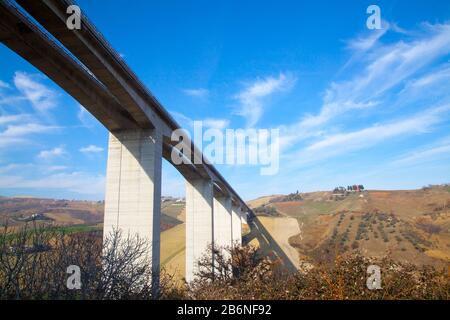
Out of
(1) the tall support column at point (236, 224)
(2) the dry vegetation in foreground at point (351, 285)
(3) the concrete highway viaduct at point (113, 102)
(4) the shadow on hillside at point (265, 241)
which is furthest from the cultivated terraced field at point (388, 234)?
(3) the concrete highway viaduct at point (113, 102)

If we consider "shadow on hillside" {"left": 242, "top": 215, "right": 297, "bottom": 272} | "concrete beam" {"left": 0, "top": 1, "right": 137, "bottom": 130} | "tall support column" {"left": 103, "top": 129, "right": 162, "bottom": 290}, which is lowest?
"shadow on hillside" {"left": 242, "top": 215, "right": 297, "bottom": 272}

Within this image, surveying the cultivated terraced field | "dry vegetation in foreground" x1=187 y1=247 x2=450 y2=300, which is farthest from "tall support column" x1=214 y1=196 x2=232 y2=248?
"dry vegetation in foreground" x1=187 y1=247 x2=450 y2=300

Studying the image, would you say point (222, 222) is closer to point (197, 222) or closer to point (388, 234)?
point (197, 222)

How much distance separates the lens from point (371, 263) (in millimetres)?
12281

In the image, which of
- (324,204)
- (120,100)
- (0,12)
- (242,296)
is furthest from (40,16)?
(324,204)

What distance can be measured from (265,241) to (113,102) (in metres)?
51.2

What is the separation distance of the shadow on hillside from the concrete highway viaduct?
2539 cm

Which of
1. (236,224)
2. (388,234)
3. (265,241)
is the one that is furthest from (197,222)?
(388,234)

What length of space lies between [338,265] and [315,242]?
48.2 meters

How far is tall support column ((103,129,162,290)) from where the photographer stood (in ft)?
72.3

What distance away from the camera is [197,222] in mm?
39281

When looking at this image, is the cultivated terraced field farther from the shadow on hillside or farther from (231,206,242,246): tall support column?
(231,206,242,246): tall support column

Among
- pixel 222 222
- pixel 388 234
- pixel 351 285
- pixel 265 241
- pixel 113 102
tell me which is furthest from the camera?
pixel 265 241
